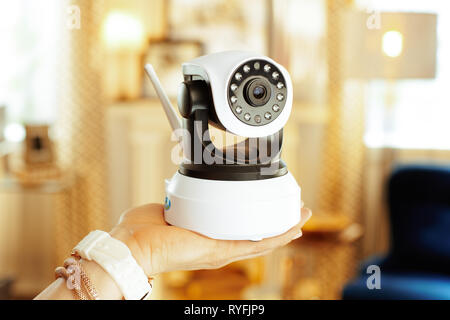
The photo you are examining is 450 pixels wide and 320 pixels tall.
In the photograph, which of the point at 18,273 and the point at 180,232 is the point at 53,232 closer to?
the point at 18,273

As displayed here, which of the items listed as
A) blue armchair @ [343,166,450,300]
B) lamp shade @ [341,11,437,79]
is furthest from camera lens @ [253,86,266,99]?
blue armchair @ [343,166,450,300]

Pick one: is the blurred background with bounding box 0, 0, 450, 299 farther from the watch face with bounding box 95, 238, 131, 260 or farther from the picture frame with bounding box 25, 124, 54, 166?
the watch face with bounding box 95, 238, 131, 260

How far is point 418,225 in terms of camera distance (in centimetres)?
241

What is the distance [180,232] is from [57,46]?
236 cm

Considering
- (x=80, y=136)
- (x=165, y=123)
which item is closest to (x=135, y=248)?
(x=165, y=123)

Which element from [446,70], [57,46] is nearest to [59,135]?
[57,46]

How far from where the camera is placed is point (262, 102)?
0.75 m

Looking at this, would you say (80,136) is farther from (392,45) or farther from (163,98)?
(163,98)

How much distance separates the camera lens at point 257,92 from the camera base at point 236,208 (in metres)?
0.11

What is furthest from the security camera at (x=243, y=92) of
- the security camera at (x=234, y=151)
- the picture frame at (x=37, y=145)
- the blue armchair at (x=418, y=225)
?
the picture frame at (x=37, y=145)

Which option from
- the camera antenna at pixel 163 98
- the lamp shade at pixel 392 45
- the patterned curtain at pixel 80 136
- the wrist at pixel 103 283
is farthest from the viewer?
the patterned curtain at pixel 80 136

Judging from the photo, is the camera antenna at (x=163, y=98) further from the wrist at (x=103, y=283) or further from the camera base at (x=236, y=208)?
the wrist at (x=103, y=283)

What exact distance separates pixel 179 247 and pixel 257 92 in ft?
0.78

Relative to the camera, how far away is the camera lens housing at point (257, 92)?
29.3 inches
